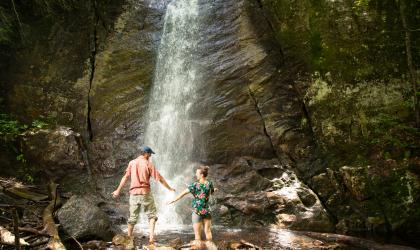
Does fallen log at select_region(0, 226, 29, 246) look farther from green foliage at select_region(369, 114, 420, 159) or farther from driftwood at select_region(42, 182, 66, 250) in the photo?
green foliage at select_region(369, 114, 420, 159)

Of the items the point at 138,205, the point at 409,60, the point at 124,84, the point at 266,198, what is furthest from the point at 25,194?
the point at 409,60

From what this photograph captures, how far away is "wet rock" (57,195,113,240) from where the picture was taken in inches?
301

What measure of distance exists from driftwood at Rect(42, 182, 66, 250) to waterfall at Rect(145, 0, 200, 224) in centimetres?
399

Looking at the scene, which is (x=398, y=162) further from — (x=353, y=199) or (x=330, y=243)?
(x=330, y=243)

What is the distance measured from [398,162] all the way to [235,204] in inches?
201

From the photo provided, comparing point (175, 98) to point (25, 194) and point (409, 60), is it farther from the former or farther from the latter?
point (409, 60)

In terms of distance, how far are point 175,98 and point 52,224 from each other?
8447 mm

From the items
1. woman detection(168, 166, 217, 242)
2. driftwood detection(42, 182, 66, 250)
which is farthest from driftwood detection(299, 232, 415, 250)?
driftwood detection(42, 182, 66, 250)

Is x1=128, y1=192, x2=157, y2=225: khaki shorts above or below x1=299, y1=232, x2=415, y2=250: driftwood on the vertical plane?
above

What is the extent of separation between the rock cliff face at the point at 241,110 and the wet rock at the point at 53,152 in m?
0.15

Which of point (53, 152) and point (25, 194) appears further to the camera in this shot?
point (53, 152)

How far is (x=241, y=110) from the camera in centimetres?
1373

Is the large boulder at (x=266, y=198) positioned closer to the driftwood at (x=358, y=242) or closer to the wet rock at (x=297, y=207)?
the wet rock at (x=297, y=207)

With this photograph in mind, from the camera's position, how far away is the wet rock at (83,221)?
7.64m
